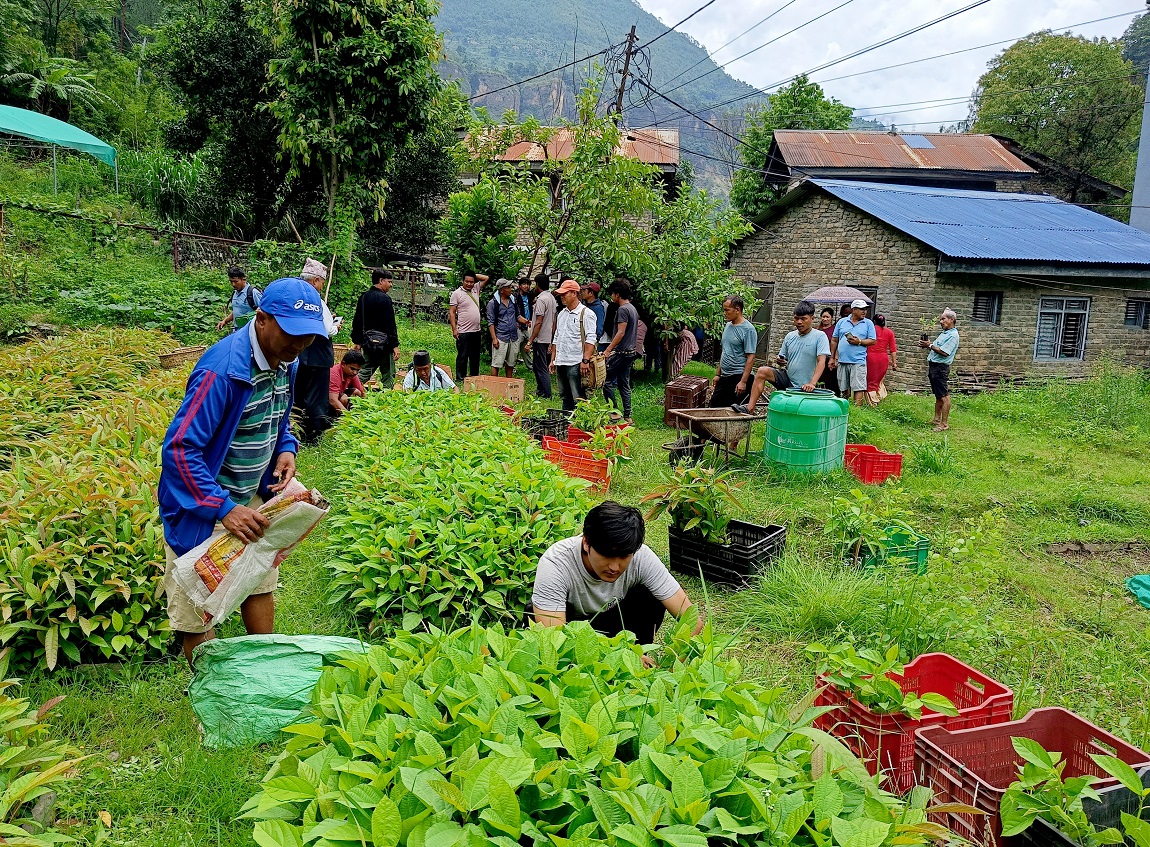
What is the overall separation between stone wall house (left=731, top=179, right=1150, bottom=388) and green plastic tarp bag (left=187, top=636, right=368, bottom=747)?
1510 cm

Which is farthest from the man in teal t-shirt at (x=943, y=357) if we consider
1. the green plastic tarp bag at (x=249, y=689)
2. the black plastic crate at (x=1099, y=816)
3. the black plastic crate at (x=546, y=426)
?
the green plastic tarp bag at (x=249, y=689)

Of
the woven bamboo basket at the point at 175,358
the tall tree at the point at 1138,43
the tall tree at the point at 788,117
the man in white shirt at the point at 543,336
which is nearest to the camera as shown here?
the woven bamboo basket at the point at 175,358

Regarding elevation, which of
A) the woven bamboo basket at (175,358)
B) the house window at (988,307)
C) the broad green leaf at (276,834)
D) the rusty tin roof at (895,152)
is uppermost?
the rusty tin roof at (895,152)

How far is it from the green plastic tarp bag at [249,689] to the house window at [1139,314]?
19960 mm

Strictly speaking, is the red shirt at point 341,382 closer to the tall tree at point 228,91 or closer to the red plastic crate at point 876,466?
the red plastic crate at point 876,466

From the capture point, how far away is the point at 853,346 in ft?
36.8

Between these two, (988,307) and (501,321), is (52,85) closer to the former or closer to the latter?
(501,321)

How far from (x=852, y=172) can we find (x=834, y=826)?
996 inches

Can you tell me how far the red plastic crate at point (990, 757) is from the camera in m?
2.57

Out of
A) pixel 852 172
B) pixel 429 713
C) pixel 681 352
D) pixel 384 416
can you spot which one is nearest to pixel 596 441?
pixel 384 416

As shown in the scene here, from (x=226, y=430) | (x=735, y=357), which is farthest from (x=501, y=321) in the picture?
(x=226, y=430)

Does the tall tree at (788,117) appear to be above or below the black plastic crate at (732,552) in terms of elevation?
above

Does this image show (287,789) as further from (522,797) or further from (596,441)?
(596,441)

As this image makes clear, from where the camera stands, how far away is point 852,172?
78.6ft
